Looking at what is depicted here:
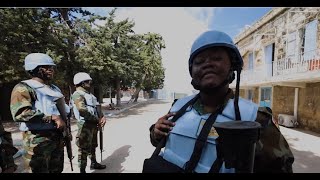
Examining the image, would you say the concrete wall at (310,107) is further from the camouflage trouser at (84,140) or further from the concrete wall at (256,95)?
the camouflage trouser at (84,140)

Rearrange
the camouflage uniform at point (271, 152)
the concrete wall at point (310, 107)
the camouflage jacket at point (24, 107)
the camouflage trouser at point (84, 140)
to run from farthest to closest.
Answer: the concrete wall at point (310, 107) < the camouflage trouser at point (84, 140) < the camouflage jacket at point (24, 107) < the camouflage uniform at point (271, 152)

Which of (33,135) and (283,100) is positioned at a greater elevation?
(33,135)

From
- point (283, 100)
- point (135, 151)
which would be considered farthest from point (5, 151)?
point (283, 100)

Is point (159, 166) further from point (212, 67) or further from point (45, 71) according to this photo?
point (45, 71)

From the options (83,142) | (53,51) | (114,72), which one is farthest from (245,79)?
(83,142)

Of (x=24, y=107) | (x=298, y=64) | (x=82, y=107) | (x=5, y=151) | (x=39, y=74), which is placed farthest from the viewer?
(x=298, y=64)

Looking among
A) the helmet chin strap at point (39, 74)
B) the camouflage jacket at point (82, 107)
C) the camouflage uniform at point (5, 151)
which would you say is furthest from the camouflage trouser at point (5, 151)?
the camouflage jacket at point (82, 107)

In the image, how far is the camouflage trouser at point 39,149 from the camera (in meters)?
2.91

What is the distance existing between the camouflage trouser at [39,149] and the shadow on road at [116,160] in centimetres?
189

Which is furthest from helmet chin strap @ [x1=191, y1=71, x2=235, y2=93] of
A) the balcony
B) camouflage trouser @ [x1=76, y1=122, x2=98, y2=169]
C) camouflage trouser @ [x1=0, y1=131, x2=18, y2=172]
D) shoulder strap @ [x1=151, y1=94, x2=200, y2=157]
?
the balcony

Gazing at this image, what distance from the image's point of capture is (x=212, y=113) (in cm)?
133

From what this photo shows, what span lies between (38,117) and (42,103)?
218mm

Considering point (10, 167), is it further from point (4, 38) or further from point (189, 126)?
point (4, 38)

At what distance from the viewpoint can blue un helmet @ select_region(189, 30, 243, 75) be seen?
133cm
